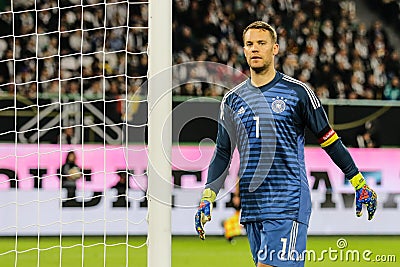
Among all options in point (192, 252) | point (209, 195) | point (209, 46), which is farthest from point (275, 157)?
point (209, 46)

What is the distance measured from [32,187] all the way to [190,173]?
1948 mm

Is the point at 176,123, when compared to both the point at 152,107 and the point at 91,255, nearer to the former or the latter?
the point at 91,255

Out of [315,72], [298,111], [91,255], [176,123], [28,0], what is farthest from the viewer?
[315,72]

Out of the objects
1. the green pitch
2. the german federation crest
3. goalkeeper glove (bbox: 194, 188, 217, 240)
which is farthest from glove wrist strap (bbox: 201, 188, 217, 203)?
the green pitch

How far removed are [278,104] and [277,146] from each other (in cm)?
23

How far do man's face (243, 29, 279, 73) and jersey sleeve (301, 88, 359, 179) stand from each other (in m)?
0.29

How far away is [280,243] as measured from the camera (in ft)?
15.6

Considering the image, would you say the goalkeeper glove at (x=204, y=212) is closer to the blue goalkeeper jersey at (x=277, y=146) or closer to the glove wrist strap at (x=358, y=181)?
the blue goalkeeper jersey at (x=277, y=146)

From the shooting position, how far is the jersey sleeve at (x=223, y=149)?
16.4ft

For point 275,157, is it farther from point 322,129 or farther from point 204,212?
point 204,212

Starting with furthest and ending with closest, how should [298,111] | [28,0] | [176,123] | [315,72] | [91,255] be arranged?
[315,72], [28,0], [176,123], [91,255], [298,111]

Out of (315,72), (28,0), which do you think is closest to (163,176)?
(28,0)

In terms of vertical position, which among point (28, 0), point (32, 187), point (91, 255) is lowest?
point (91, 255)

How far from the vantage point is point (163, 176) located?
488cm
